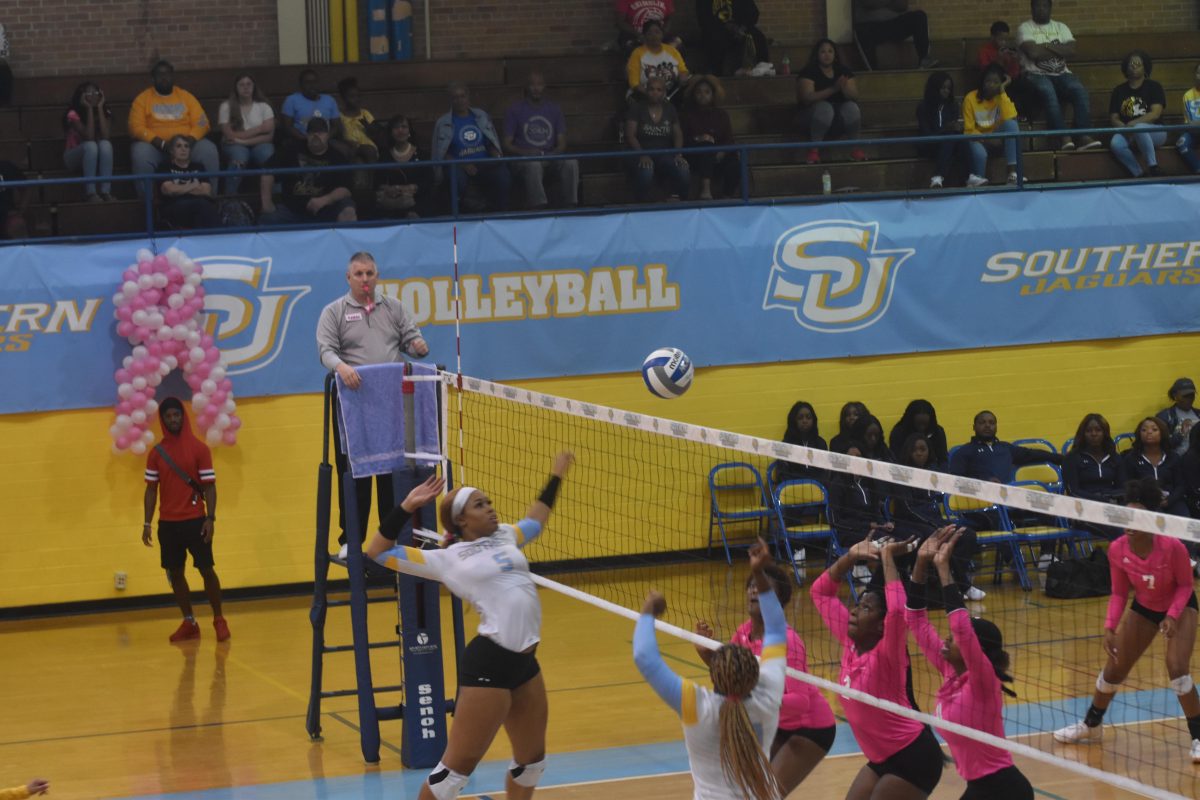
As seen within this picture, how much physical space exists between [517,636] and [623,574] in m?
8.49

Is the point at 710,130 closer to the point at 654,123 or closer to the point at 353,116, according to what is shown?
the point at 654,123

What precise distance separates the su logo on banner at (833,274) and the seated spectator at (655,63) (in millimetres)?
3378

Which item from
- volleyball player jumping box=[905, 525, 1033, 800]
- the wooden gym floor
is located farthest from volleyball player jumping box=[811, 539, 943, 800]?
the wooden gym floor

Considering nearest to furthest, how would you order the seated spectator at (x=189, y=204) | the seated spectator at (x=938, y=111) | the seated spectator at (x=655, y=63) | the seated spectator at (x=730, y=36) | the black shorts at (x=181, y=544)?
the black shorts at (x=181, y=544) → the seated spectator at (x=189, y=204) → the seated spectator at (x=938, y=111) → the seated spectator at (x=655, y=63) → the seated spectator at (x=730, y=36)

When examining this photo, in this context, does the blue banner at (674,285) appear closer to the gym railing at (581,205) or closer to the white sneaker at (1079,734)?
the gym railing at (581,205)

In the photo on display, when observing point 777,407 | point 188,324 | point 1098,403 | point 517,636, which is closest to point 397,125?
point 188,324

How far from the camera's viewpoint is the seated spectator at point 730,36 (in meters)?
20.6

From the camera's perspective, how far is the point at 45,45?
20594 mm

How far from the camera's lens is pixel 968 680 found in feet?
24.2

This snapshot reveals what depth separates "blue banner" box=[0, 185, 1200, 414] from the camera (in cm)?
1568

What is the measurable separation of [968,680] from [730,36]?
14.6m

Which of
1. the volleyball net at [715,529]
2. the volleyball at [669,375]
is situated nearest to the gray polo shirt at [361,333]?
the volleyball at [669,375]

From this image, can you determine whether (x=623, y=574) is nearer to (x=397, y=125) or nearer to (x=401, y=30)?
(x=397, y=125)

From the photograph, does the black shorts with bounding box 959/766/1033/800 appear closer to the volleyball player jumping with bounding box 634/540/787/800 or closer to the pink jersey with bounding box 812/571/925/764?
the pink jersey with bounding box 812/571/925/764
